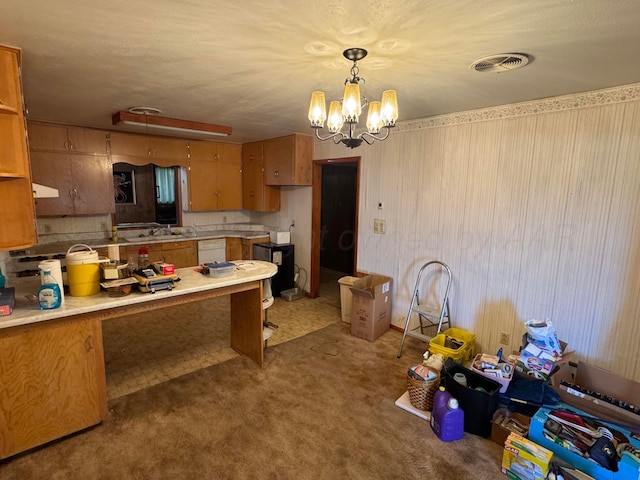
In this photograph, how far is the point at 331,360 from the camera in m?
3.20

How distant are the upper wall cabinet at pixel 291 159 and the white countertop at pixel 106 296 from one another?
1.94 metres

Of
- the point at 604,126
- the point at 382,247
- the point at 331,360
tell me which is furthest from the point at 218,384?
the point at 604,126

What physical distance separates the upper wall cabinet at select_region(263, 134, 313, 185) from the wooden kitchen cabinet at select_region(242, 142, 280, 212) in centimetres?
32

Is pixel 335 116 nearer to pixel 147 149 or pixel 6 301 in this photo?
pixel 6 301

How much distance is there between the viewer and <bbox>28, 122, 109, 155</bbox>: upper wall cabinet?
3957 millimetres

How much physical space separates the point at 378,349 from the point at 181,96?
295cm

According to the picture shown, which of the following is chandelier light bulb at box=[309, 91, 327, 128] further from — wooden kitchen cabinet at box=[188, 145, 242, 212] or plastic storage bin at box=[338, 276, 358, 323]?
wooden kitchen cabinet at box=[188, 145, 242, 212]

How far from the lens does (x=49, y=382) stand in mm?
2039

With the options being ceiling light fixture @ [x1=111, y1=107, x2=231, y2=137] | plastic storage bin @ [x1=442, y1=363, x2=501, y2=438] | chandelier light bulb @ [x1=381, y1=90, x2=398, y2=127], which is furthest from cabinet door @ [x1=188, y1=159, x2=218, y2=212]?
plastic storage bin @ [x1=442, y1=363, x2=501, y2=438]

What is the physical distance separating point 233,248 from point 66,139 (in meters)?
2.56

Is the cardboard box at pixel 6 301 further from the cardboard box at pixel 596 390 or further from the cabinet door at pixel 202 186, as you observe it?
the cardboard box at pixel 596 390

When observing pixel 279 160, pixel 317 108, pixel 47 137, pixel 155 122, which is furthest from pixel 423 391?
pixel 47 137

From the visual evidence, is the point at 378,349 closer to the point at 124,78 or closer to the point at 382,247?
the point at 382,247

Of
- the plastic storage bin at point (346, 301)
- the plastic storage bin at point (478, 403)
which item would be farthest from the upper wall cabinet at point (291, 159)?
the plastic storage bin at point (478, 403)
